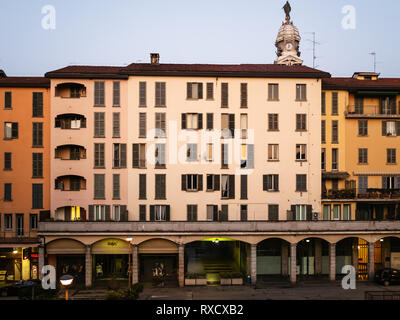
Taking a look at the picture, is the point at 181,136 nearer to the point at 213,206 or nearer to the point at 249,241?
the point at 213,206

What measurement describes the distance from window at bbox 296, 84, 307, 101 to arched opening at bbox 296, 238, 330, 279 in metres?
16.8

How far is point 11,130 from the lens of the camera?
146 feet

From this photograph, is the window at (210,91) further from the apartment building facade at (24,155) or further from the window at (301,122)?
the apartment building facade at (24,155)

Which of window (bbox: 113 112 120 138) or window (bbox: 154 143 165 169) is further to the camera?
window (bbox: 154 143 165 169)

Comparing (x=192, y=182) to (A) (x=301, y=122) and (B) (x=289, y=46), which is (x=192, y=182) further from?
(B) (x=289, y=46)

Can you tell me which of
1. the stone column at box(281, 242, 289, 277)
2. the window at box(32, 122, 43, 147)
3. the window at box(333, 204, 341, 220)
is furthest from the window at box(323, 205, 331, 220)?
the window at box(32, 122, 43, 147)

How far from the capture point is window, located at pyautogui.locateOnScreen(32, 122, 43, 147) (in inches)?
1757

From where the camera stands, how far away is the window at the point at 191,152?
44344mm

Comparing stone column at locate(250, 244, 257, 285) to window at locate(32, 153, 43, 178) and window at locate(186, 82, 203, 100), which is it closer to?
window at locate(186, 82, 203, 100)

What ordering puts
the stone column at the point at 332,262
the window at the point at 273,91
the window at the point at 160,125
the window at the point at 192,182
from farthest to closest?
1. the window at the point at 273,91
2. the window at the point at 192,182
3. the window at the point at 160,125
4. the stone column at the point at 332,262

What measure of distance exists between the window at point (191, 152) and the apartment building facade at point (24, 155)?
643 inches

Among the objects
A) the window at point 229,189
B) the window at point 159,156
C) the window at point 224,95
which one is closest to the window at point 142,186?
the window at point 159,156

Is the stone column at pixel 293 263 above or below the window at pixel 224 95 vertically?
below
